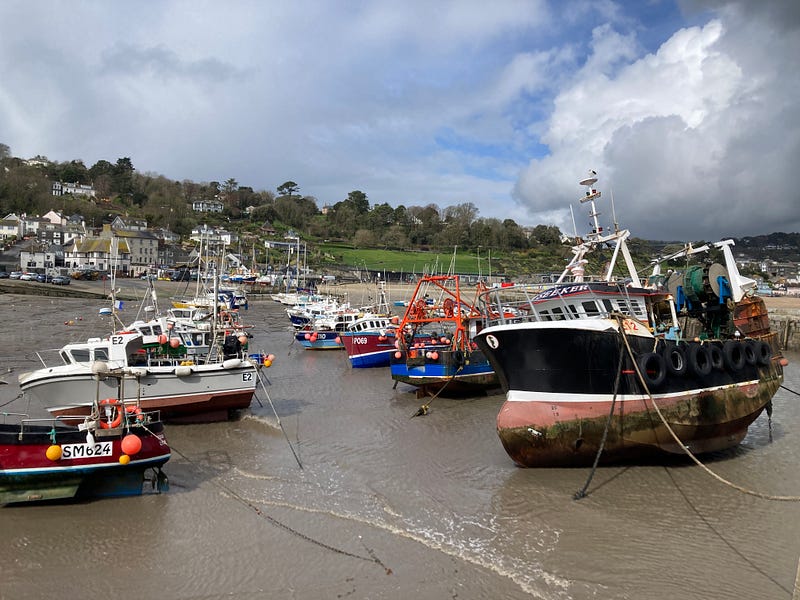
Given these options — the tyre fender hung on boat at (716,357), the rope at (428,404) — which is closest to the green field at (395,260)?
the rope at (428,404)

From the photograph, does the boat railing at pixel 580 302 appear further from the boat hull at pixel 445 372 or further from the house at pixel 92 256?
the house at pixel 92 256

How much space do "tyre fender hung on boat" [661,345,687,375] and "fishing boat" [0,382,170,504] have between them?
11.0 metres

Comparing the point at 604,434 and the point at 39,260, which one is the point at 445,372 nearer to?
the point at 604,434

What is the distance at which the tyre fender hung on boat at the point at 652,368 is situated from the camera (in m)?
12.6

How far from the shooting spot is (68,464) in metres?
10.2

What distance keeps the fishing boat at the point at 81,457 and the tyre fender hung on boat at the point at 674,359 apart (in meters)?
11.0

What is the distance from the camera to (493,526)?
10367 mm

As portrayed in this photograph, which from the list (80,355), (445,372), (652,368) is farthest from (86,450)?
(445,372)

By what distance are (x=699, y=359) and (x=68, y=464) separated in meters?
13.7

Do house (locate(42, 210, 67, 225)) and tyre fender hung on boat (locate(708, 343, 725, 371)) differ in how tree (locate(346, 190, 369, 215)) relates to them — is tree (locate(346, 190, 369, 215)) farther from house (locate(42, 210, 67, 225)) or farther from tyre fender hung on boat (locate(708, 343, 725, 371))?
tyre fender hung on boat (locate(708, 343, 725, 371))

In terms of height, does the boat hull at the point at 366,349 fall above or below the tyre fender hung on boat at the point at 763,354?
below

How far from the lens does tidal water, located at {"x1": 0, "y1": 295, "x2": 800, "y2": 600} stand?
835cm

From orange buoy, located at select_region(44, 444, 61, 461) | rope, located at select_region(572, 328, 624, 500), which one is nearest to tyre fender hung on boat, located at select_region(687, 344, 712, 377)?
rope, located at select_region(572, 328, 624, 500)

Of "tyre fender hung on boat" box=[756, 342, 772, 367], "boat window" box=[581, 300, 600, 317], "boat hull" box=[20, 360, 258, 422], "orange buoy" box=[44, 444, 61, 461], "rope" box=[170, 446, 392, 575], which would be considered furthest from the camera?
"tyre fender hung on boat" box=[756, 342, 772, 367]
